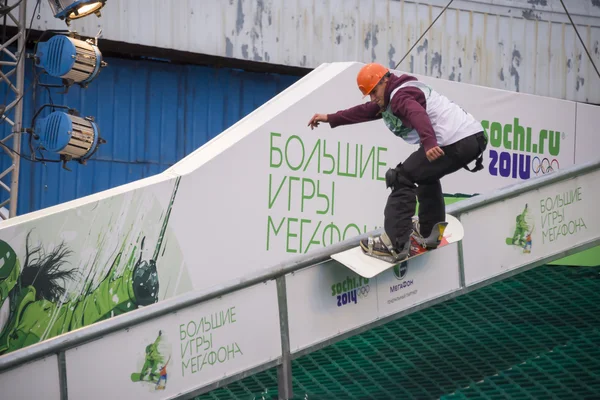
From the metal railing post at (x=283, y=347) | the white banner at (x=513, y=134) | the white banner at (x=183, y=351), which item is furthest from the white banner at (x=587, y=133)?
the white banner at (x=183, y=351)

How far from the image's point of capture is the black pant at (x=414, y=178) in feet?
20.5

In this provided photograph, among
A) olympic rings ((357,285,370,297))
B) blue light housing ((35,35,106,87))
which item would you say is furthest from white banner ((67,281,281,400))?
blue light housing ((35,35,106,87))

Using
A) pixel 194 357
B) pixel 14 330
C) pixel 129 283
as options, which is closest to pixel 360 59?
pixel 129 283

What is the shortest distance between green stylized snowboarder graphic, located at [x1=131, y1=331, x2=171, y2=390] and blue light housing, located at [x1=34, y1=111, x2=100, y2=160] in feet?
19.3

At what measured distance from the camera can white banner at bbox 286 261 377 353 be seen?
586 cm

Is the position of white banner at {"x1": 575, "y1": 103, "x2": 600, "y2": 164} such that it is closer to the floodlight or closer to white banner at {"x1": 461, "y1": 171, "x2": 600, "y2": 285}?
white banner at {"x1": 461, "y1": 171, "x2": 600, "y2": 285}

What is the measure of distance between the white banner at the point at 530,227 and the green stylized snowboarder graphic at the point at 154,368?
8.02 feet

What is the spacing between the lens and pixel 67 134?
10.6 m

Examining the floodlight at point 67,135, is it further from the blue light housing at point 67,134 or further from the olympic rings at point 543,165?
the olympic rings at point 543,165

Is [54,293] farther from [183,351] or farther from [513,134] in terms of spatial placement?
[513,134]

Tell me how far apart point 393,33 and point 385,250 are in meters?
9.32

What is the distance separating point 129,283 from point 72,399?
10.0 feet

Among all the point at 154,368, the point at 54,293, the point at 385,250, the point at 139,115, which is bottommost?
the point at 54,293

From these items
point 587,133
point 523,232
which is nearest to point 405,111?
point 523,232
